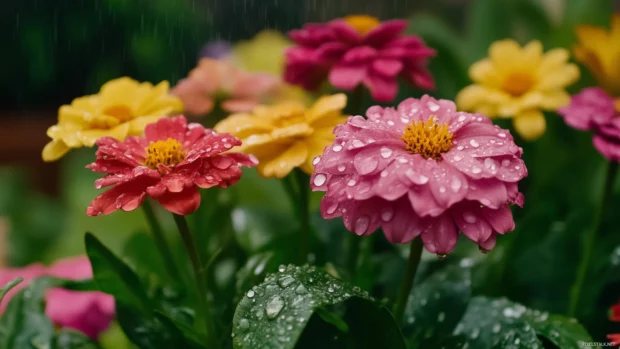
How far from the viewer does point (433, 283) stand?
416mm

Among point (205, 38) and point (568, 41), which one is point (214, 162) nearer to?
point (568, 41)

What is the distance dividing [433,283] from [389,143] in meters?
0.16

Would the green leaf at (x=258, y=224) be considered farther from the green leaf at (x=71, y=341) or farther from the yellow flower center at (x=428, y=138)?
the yellow flower center at (x=428, y=138)

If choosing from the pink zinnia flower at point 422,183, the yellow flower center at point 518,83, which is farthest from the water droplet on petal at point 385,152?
the yellow flower center at point 518,83

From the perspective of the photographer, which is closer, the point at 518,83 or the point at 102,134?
the point at 102,134

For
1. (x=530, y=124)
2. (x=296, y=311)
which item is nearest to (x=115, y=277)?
(x=296, y=311)

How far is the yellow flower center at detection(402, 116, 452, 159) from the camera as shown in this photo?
29cm

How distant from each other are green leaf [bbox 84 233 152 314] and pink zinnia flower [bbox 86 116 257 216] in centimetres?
7

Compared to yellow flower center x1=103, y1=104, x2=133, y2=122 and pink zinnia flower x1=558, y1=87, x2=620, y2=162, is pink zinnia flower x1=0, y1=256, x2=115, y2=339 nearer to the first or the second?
yellow flower center x1=103, y1=104, x2=133, y2=122

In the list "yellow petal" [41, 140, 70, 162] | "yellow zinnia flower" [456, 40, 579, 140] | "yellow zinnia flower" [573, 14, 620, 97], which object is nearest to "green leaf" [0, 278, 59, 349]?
"yellow petal" [41, 140, 70, 162]

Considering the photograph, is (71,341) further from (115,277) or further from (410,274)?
(410,274)

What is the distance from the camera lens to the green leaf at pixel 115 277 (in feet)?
1.18

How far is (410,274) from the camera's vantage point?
0.31 m

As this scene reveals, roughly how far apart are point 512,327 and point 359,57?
0.65 feet
